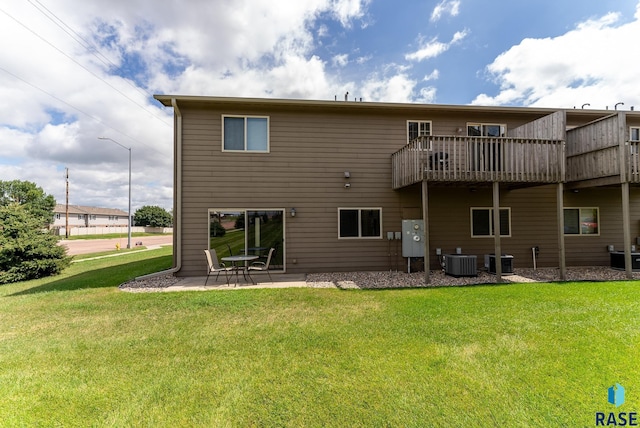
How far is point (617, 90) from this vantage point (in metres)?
10.1

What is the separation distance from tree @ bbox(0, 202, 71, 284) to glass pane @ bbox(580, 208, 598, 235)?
55.9 ft

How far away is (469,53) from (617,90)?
17.9 ft

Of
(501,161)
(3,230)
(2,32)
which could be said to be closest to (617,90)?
(501,161)

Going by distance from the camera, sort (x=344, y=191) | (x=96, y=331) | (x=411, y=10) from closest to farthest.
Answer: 1. (x=96, y=331)
2. (x=344, y=191)
3. (x=411, y=10)

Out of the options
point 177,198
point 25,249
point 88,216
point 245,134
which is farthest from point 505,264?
point 88,216

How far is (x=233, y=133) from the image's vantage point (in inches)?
317

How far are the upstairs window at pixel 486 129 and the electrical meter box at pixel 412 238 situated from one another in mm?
3560

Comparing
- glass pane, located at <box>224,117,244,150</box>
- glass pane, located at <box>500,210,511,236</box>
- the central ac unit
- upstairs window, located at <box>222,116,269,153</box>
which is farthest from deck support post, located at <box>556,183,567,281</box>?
glass pane, located at <box>224,117,244,150</box>

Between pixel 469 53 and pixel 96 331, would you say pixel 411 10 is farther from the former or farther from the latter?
pixel 96 331

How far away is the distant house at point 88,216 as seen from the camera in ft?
173

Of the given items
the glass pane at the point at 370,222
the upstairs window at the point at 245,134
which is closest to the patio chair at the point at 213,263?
the upstairs window at the point at 245,134

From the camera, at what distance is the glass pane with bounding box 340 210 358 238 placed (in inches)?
325

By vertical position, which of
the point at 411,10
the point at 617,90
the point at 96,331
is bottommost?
the point at 96,331

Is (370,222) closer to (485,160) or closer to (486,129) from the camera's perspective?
(485,160)
